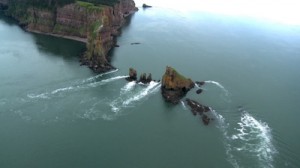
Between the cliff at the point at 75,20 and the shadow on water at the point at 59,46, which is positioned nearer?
the shadow on water at the point at 59,46

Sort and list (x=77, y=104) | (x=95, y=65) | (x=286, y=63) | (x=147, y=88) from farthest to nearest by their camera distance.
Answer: (x=286, y=63) → (x=95, y=65) → (x=147, y=88) → (x=77, y=104)

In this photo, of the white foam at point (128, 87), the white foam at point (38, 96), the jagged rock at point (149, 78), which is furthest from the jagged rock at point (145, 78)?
the white foam at point (38, 96)

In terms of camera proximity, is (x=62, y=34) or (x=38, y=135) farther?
(x=62, y=34)

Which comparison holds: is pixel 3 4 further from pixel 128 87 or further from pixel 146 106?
pixel 146 106

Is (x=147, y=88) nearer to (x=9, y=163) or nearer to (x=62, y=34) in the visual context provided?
(x=9, y=163)

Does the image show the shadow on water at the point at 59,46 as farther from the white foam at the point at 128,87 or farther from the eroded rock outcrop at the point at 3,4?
the eroded rock outcrop at the point at 3,4

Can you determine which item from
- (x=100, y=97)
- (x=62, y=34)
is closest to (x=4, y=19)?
(x=62, y=34)
